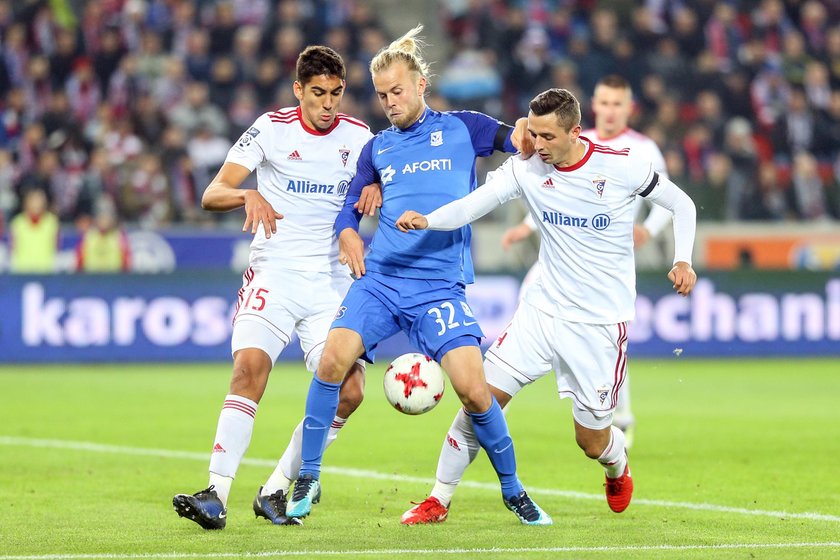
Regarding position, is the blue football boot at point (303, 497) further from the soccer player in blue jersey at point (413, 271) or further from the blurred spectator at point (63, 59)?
the blurred spectator at point (63, 59)

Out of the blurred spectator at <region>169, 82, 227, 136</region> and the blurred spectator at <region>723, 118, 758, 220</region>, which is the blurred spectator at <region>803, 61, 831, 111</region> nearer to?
the blurred spectator at <region>723, 118, 758, 220</region>

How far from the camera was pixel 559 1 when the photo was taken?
77.7 ft

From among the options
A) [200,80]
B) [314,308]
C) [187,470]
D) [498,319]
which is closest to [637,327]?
[498,319]

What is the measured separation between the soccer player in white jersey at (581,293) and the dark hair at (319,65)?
3.23 ft

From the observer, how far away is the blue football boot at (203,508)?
6.69 metres

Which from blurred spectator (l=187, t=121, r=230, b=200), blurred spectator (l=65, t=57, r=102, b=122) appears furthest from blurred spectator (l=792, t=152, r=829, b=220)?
blurred spectator (l=65, t=57, r=102, b=122)

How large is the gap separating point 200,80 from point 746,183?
8068mm

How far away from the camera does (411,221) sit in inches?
272

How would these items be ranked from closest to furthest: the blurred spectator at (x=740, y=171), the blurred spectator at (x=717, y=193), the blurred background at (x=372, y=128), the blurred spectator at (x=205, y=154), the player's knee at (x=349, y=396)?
the player's knee at (x=349, y=396)
the blurred background at (x=372, y=128)
the blurred spectator at (x=205, y=154)
the blurred spectator at (x=717, y=193)
the blurred spectator at (x=740, y=171)

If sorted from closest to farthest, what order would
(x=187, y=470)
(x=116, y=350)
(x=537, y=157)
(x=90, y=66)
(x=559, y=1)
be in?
1. (x=537, y=157)
2. (x=187, y=470)
3. (x=116, y=350)
4. (x=90, y=66)
5. (x=559, y=1)

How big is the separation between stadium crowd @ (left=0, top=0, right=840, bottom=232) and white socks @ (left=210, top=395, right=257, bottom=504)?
1166 centimetres

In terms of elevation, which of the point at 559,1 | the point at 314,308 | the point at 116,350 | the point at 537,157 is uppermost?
the point at 559,1

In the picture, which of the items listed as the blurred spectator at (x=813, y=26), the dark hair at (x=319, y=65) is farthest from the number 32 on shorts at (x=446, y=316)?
the blurred spectator at (x=813, y=26)

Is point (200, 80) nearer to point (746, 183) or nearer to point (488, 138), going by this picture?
point (746, 183)
